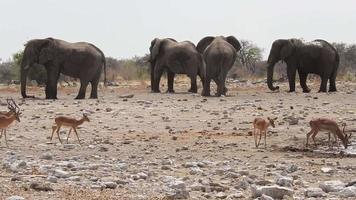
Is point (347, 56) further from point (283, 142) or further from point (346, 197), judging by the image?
point (346, 197)

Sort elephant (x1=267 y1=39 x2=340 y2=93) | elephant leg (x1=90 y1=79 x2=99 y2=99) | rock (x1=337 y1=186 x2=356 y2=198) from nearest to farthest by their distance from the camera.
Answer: rock (x1=337 y1=186 x2=356 y2=198)
elephant leg (x1=90 y1=79 x2=99 y2=99)
elephant (x1=267 y1=39 x2=340 y2=93)

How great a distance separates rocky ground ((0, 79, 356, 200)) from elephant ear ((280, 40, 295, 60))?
450 inches

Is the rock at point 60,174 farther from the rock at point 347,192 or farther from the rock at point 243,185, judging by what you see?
the rock at point 347,192

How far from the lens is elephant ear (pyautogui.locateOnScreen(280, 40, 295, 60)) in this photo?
37281 mm

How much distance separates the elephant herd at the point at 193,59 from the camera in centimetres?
3269

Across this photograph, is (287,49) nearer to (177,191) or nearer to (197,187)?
(197,187)

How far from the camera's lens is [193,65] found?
122 feet

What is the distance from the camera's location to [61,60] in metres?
32.8

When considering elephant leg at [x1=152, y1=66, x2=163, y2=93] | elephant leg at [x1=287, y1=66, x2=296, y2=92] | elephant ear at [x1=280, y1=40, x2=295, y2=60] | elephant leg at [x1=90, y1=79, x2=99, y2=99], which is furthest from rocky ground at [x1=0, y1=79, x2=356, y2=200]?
elephant ear at [x1=280, y1=40, x2=295, y2=60]

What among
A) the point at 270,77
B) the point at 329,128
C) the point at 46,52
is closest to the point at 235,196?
the point at 329,128

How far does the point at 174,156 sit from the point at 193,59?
2269 centimetres

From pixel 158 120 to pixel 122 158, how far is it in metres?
6.98

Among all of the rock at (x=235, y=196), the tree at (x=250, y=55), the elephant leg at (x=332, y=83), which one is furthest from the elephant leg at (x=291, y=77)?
the tree at (x=250, y=55)

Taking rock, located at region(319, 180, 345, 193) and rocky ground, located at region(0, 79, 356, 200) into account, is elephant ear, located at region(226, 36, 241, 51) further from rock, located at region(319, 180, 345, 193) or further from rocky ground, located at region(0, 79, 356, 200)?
rock, located at region(319, 180, 345, 193)
